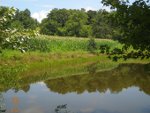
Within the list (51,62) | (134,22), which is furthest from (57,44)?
(134,22)

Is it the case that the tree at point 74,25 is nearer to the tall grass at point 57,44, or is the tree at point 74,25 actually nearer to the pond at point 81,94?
the tall grass at point 57,44

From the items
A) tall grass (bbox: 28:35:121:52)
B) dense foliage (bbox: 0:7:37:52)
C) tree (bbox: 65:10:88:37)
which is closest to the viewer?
dense foliage (bbox: 0:7:37:52)

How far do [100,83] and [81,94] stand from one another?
511cm

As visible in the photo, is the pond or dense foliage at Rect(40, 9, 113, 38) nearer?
the pond

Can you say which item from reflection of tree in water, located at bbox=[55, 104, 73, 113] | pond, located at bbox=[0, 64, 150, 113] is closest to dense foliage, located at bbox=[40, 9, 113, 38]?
pond, located at bbox=[0, 64, 150, 113]

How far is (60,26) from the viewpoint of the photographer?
111875 mm

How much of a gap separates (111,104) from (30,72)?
16554 mm

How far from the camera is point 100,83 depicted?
3200 centimetres

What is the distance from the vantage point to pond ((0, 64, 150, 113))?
21.8m

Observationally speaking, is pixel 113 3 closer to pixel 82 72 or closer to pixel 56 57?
pixel 82 72

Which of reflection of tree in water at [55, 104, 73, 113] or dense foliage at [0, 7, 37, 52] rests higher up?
dense foliage at [0, 7, 37, 52]

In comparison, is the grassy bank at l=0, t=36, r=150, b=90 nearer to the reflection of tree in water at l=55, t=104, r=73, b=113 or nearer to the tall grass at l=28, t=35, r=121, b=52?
the tall grass at l=28, t=35, r=121, b=52

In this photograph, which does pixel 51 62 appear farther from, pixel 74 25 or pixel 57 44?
pixel 74 25

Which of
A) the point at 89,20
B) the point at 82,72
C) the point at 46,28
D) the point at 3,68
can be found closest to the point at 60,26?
the point at 46,28
